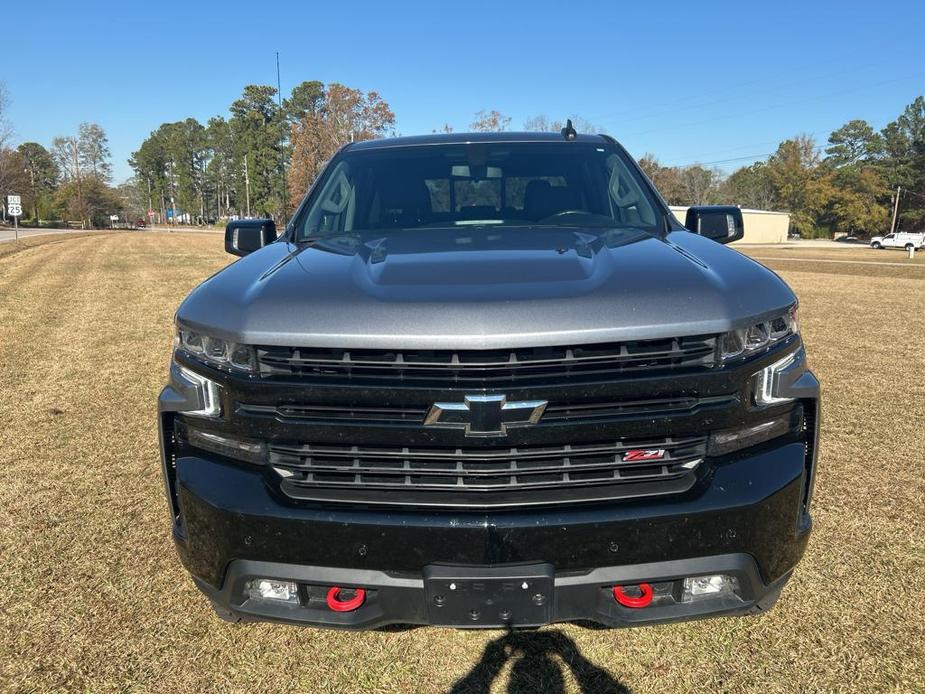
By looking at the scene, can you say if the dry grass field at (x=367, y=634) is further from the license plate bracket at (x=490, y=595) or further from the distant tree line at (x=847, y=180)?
the distant tree line at (x=847, y=180)

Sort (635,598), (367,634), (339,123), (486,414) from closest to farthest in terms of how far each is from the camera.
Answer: (486,414) < (635,598) < (367,634) < (339,123)

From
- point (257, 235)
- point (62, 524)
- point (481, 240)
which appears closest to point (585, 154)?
point (481, 240)

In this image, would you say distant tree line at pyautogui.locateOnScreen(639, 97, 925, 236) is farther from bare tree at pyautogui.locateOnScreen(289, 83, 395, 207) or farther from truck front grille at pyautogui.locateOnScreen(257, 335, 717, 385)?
truck front grille at pyautogui.locateOnScreen(257, 335, 717, 385)

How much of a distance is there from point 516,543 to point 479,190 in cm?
195

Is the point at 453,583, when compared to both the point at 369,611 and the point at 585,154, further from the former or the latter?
the point at 585,154

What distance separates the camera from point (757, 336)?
2078mm

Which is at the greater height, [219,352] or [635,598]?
[219,352]

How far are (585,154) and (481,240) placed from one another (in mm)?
1262

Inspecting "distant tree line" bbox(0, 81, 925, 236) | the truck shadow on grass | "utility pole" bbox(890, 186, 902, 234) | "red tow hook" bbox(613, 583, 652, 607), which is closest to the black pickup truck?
"red tow hook" bbox(613, 583, 652, 607)

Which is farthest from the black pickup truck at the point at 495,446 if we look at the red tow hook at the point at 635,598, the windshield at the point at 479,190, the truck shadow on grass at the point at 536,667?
the windshield at the point at 479,190

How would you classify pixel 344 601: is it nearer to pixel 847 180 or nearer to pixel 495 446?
pixel 495 446

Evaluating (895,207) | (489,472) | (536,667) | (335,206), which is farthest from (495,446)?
(895,207)

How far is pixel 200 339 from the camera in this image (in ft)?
7.14

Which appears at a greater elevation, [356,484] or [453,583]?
[356,484]
